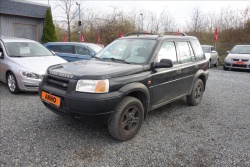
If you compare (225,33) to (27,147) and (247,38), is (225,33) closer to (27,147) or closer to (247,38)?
(247,38)

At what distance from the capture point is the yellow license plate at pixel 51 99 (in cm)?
304

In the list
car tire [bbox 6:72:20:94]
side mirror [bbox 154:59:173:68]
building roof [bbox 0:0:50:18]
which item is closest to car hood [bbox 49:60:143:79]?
side mirror [bbox 154:59:173:68]

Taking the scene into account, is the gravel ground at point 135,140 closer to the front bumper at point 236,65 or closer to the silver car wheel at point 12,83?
the silver car wheel at point 12,83

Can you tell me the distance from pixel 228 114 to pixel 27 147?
13.4 ft

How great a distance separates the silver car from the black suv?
2.13 m

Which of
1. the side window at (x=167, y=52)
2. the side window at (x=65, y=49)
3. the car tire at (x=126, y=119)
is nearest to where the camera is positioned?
the car tire at (x=126, y=119)

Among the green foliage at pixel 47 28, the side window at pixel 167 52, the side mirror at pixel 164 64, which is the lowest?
the side mirror at pixel 164 64

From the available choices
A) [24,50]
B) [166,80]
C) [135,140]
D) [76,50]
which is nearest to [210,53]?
[76,50]

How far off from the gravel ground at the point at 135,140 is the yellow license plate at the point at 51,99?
596 mm

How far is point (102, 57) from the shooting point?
4113 mm

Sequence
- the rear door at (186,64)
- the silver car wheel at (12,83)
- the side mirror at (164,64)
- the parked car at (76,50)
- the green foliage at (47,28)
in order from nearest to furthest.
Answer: the side mirror at (164,64)
the rear door at (186,64)
the silver car wheel at (12,83)
the parked car at (76,50)
the green foliage at (47,28)

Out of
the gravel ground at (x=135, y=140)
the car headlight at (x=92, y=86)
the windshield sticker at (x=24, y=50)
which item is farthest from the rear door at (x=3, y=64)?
the car headlight at (x=92, y=86)

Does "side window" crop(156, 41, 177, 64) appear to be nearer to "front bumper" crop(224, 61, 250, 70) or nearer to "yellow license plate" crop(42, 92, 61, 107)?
"yellow license plate" crop(42, 92, 61, 107)

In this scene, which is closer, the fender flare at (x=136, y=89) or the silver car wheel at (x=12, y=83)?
the fender flare at (x=136, y=89)
